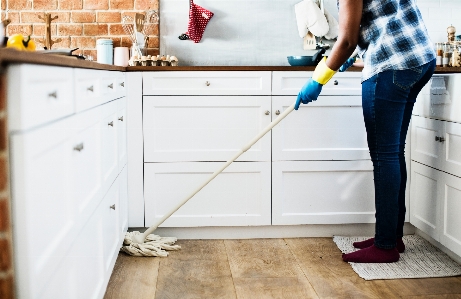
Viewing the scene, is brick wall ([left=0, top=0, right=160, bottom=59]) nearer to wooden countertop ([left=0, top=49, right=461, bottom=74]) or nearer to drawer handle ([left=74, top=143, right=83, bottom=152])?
wooden countertop ([left=0, top=49, right=461, bottom=74])

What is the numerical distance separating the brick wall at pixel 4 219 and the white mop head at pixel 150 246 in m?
1.55

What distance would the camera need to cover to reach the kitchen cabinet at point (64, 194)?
→ 101 cm

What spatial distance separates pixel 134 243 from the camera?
2.59 m

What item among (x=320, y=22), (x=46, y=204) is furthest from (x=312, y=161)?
(x=46, y=204)

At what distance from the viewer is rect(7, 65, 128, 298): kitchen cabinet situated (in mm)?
1007

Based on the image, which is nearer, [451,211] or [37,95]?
[37,95]

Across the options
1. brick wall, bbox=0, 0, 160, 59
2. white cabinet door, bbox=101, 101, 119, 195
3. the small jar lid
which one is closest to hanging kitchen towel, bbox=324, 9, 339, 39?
brick wall, bbox=0, 0, 160, 59

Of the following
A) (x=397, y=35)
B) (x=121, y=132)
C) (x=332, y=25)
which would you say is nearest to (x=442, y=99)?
(x=397, y=35)

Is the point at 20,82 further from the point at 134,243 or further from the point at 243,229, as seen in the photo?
the point at 243,229

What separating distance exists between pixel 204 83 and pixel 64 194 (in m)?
1.50

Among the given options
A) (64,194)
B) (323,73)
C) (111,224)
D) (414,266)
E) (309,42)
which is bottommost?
(414,266)

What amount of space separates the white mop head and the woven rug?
0.86 m

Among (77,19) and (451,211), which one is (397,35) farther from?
(77,19)

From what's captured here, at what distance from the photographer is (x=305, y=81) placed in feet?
9.06
